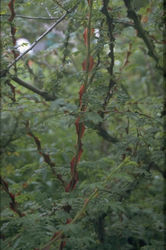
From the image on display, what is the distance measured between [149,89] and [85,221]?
95.2 inches

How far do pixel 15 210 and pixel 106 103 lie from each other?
611 millimetres

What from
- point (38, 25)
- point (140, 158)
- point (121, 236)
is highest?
point (38, 25)

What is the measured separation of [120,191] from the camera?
1.36 meters

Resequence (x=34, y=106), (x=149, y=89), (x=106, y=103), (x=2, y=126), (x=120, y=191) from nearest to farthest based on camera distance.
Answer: (x=2, y=126) < (x=34, y=106) < (x=120, y=191) < (x=106, y=103) < (x=149, y=89)

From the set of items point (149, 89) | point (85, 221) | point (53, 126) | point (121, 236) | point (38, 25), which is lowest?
point (121, 236)

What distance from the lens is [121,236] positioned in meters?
1.54

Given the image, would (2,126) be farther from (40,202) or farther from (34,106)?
(40,202)

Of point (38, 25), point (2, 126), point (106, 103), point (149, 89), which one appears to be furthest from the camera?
point (149, 89)

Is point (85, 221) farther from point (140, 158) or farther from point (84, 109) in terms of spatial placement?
point (84, 109)

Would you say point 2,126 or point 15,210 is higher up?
point 2,126

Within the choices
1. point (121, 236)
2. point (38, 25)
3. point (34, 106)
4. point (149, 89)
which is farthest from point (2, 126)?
point (149, 89)

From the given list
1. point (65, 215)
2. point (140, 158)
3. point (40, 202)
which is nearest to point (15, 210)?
point (40, 202)

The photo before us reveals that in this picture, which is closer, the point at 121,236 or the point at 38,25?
the point at 121,236

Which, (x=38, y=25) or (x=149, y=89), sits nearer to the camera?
(x=38, y=25)
